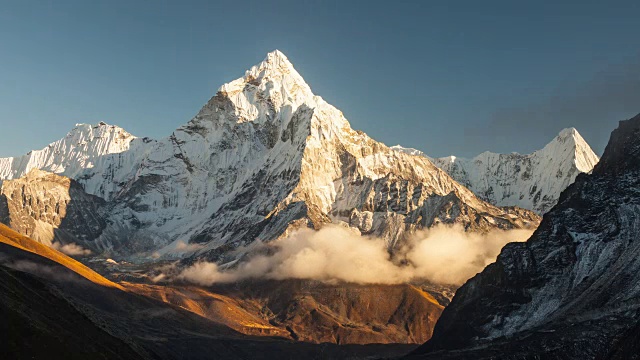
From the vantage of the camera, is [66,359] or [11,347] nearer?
[11,347]

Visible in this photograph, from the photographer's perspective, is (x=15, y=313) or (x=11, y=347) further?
(x=15, y=313)

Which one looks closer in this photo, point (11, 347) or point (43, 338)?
point (11, 347)
